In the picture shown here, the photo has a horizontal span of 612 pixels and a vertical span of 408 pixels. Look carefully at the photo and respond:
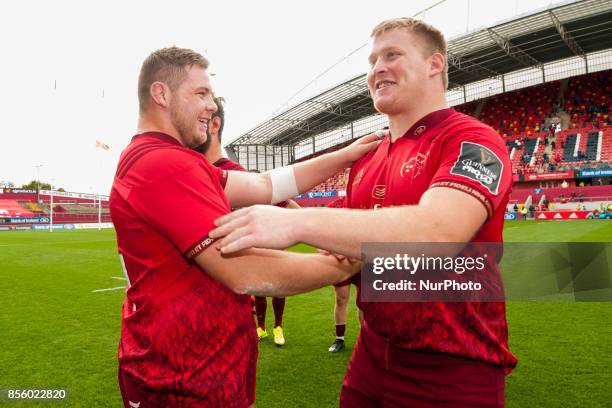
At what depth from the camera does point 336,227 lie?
121 cm

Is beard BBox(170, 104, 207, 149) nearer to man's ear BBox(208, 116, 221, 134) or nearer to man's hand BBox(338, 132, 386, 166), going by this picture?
man's hand BBox(338, 132, 386, 166)

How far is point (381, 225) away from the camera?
121cm

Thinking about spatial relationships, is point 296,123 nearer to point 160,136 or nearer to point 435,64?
point 435,64

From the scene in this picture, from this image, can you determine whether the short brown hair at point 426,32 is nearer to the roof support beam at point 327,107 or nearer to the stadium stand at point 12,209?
the roof support beam at point 327,107

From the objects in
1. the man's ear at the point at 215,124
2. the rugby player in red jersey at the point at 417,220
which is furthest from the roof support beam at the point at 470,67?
the rugby player in red jersey at the point at 417,220

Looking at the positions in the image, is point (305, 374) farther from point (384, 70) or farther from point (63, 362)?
point (384, 70)

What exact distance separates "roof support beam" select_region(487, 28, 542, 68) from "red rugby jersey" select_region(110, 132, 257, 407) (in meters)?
31.4

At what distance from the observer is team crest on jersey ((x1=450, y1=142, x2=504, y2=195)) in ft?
4.62

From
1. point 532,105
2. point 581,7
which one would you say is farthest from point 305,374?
point 532,105

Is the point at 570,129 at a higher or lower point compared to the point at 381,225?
higher

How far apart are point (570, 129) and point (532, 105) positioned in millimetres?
4675

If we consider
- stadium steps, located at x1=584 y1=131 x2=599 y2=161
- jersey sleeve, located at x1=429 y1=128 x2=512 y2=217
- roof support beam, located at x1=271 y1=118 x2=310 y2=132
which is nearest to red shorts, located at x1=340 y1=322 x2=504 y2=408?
jersey sleeve, located at x1=429 y1=128 x2=512 y2=217

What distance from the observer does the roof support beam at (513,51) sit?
2972 centimetres

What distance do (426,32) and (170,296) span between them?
66.0 inches
